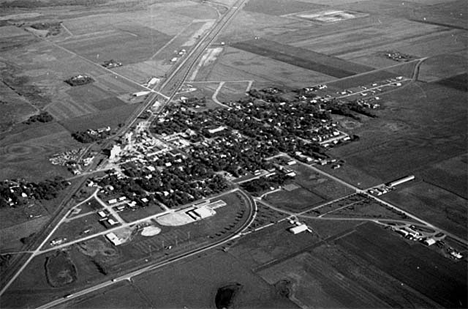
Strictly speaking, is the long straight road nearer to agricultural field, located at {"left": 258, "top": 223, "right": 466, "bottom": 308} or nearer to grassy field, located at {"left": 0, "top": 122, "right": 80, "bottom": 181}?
grassy field, located at {"left": 0, "top": 122, "right": 80, "bottom": 181}

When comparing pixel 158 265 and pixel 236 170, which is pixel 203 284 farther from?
pixel 236 170

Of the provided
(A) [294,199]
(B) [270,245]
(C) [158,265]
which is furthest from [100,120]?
(B) [270,245]

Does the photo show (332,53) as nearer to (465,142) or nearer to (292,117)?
(292,117)

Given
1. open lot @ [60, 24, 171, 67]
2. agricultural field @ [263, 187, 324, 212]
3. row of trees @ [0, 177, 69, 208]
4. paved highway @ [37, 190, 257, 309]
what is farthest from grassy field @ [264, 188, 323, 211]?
open lot @ [60, 24, 171, 67]

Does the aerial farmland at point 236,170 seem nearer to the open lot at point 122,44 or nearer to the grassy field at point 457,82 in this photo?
the grassy field at point 457,82

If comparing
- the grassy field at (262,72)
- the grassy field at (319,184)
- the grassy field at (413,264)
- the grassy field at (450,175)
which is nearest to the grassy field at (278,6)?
the grassy field at (262,72)
